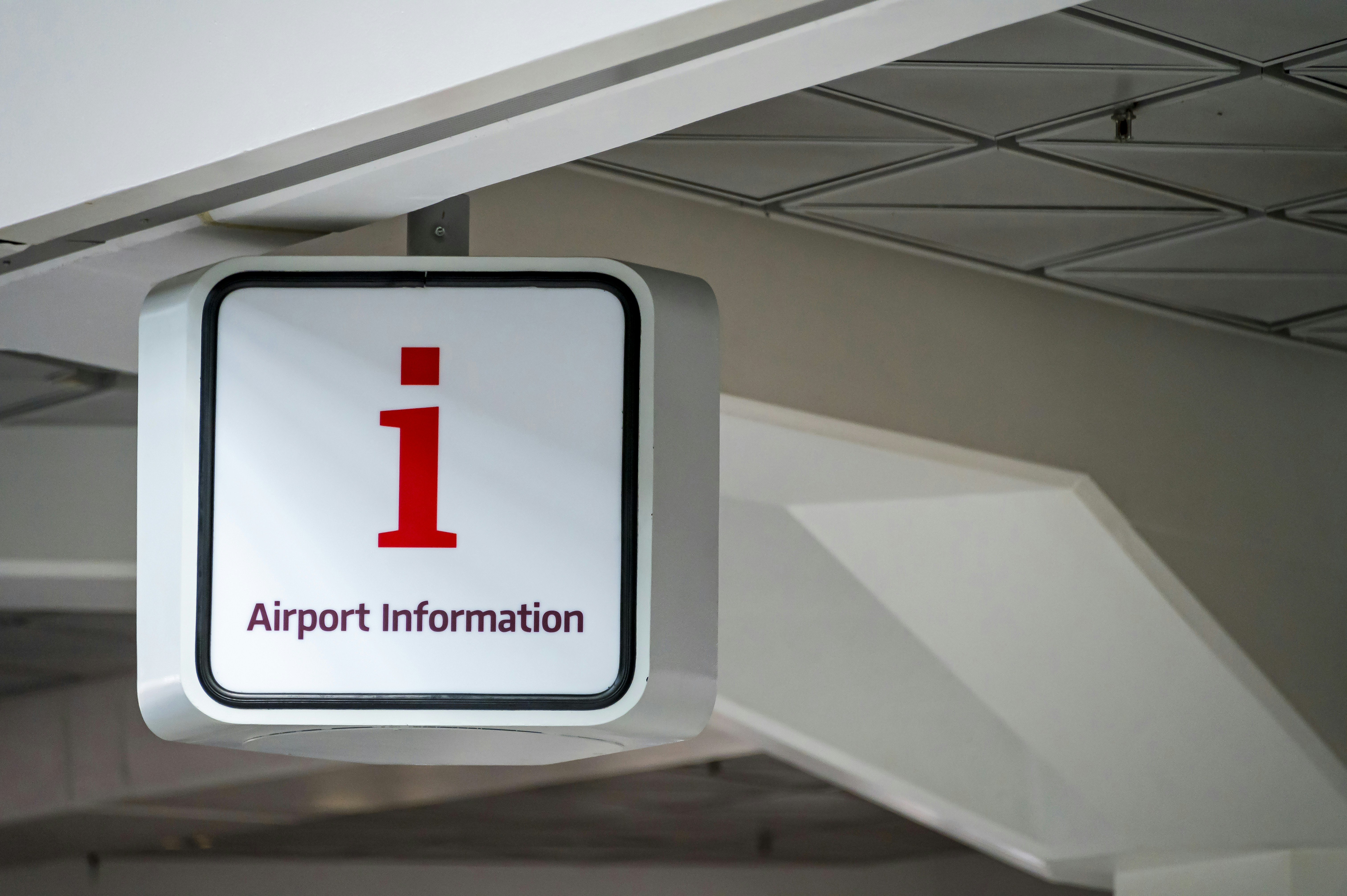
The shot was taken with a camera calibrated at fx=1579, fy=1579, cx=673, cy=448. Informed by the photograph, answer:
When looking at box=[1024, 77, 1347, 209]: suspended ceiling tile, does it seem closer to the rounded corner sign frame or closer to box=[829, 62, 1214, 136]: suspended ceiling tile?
box=[829, 62, 1214, 136]: suspended ceiling tile

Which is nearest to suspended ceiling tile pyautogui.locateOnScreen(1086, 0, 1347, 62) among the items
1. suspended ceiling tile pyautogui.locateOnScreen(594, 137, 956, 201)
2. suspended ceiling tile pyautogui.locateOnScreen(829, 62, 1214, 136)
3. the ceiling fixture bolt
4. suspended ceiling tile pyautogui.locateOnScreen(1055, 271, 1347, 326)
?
suspended ceiling tile pyautogui.locateOnScreen(829, 62, 1214, 136)

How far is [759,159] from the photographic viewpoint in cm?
538

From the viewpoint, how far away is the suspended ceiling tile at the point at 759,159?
5262 millimetres

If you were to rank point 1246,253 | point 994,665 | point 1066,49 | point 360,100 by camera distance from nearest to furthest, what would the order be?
point 360,100
point 1066,49
point 1246,253
point 994,665

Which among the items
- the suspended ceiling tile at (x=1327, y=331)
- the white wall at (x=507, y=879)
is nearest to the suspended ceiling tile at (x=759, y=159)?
the suspended ceiling tile at (x=1327, y=331)

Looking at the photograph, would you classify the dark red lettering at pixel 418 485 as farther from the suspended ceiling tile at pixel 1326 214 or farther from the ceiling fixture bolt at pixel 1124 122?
the suspended ceiling tile at pixel 1326 214

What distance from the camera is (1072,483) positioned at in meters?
6.46

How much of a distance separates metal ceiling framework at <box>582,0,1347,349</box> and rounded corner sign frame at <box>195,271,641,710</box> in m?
2.26

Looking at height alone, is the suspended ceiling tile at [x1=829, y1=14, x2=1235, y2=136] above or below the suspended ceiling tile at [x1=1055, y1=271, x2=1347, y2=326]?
above

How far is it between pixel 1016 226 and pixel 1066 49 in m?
1.51

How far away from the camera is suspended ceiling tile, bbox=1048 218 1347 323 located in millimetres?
6020

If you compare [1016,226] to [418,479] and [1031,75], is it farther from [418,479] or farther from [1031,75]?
[418,479]

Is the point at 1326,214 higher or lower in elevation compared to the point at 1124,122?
lower

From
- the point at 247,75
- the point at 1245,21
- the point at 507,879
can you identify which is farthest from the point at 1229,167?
the point at 507,879
